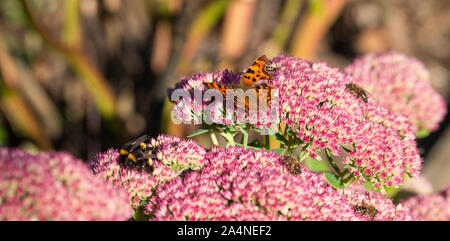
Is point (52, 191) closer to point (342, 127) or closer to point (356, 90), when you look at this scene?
point (342, 127)

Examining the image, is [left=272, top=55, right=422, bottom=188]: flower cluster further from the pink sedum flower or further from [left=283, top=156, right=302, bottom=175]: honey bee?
[left=283, top=156, right=302, bottom=175]: honey bee

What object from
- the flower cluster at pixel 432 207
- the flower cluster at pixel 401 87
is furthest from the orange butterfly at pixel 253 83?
the flower cluster at pixel 432 207

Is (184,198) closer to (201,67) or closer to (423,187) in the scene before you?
(423,187)

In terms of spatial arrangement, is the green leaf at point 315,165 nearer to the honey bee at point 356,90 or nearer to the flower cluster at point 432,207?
the honey bee at point 356,90

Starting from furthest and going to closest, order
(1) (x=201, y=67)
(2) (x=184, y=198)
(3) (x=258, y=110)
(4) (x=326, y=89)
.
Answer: (1) (x=201, y=67) < (4) (x=326, y=89) < (3) (x=258, y=110) < (2) (x=184, y=198)

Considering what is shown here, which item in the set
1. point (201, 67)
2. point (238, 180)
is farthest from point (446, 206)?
point (201, 67)

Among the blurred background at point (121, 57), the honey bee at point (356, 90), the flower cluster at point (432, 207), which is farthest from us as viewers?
the blurred background at point (121, 57)
